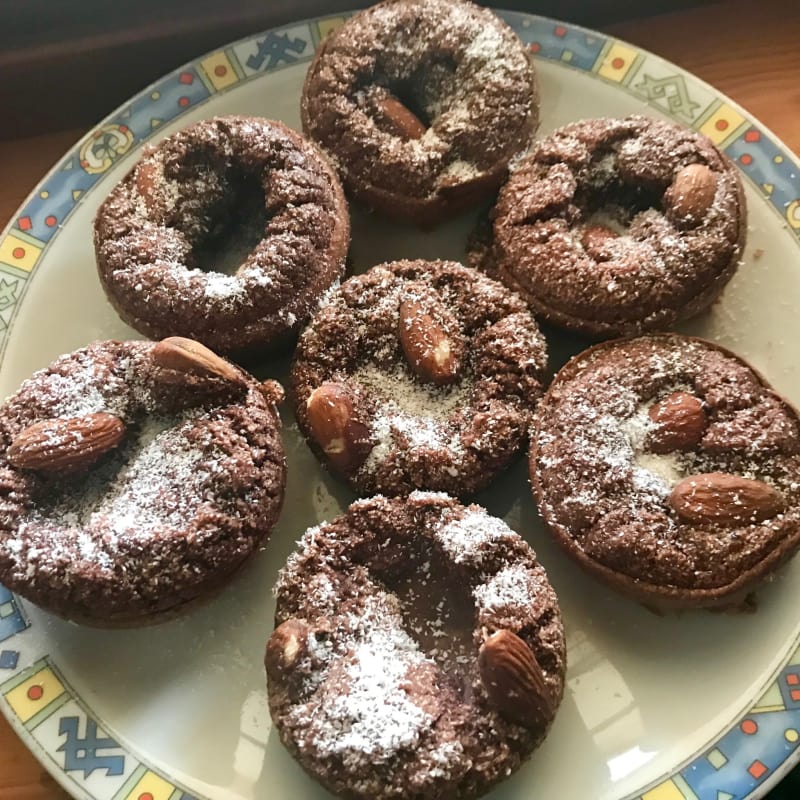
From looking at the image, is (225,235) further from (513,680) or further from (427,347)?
(513,680)

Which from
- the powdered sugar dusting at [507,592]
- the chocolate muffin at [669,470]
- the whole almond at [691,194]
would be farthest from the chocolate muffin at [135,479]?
the whole almond at [691,194]

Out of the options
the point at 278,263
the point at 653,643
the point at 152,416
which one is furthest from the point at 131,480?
the point at 653,643

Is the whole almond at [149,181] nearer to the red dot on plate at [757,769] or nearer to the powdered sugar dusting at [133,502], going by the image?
the powdered sugar dusting at [133,502]

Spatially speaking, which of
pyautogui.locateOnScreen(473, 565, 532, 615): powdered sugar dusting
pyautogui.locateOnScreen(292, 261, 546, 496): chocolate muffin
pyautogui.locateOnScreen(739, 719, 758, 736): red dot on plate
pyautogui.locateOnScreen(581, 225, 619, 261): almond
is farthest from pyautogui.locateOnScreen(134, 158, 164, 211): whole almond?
pyautogui.locateOnScreen(739, 719, 758, 736): red dot on plate

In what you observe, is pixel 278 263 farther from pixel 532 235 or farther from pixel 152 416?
pixel 532 235

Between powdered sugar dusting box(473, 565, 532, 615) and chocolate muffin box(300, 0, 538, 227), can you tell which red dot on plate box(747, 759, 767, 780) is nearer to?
powdered sugar dusting box(473, 565, 532, 615)
